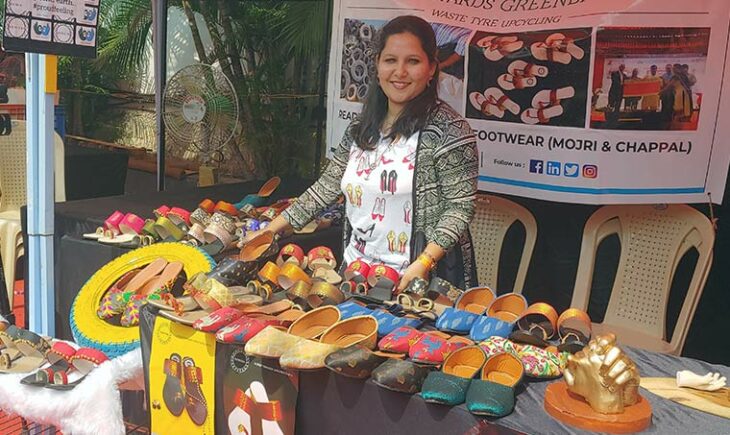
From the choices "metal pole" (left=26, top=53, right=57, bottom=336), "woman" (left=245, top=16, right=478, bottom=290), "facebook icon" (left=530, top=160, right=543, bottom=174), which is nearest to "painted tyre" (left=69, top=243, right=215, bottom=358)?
"metal pole" (left=26, top=53, right=57, bottom=336)

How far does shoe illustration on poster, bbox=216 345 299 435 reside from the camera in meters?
1.64

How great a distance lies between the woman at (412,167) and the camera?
2348 millimetres

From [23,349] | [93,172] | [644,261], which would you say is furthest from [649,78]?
[93,172]

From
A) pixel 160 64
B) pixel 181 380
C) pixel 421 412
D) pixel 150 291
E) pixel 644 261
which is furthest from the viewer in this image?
pixel 160 64

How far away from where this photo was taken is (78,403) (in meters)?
1.86

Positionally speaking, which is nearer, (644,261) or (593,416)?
(593,416)

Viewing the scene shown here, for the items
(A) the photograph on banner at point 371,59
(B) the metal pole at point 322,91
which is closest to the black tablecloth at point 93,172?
(B) the metal pole at point 322,91

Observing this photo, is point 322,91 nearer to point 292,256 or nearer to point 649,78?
point 649,78

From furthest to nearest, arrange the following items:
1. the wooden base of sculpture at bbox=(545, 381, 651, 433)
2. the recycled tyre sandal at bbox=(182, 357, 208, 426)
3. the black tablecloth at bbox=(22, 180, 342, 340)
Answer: the black tablecloth at bbox=(22, 180, 342, 340), the recycled tyre sandal at bbox=(182, 357, 208, 426), the wooden base of sculpture at bbox=(545, 381, 651, 433)

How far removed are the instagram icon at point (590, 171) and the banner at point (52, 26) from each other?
6.65 ft

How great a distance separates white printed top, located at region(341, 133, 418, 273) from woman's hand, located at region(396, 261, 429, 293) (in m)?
0.18

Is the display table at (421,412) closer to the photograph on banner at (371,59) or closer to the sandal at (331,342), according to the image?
the sandal at (331,342)

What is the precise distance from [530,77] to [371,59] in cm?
84

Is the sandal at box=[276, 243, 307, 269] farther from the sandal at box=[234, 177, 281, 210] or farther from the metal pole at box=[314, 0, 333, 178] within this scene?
the metal pole at box=[314, 0, 333, 178]
